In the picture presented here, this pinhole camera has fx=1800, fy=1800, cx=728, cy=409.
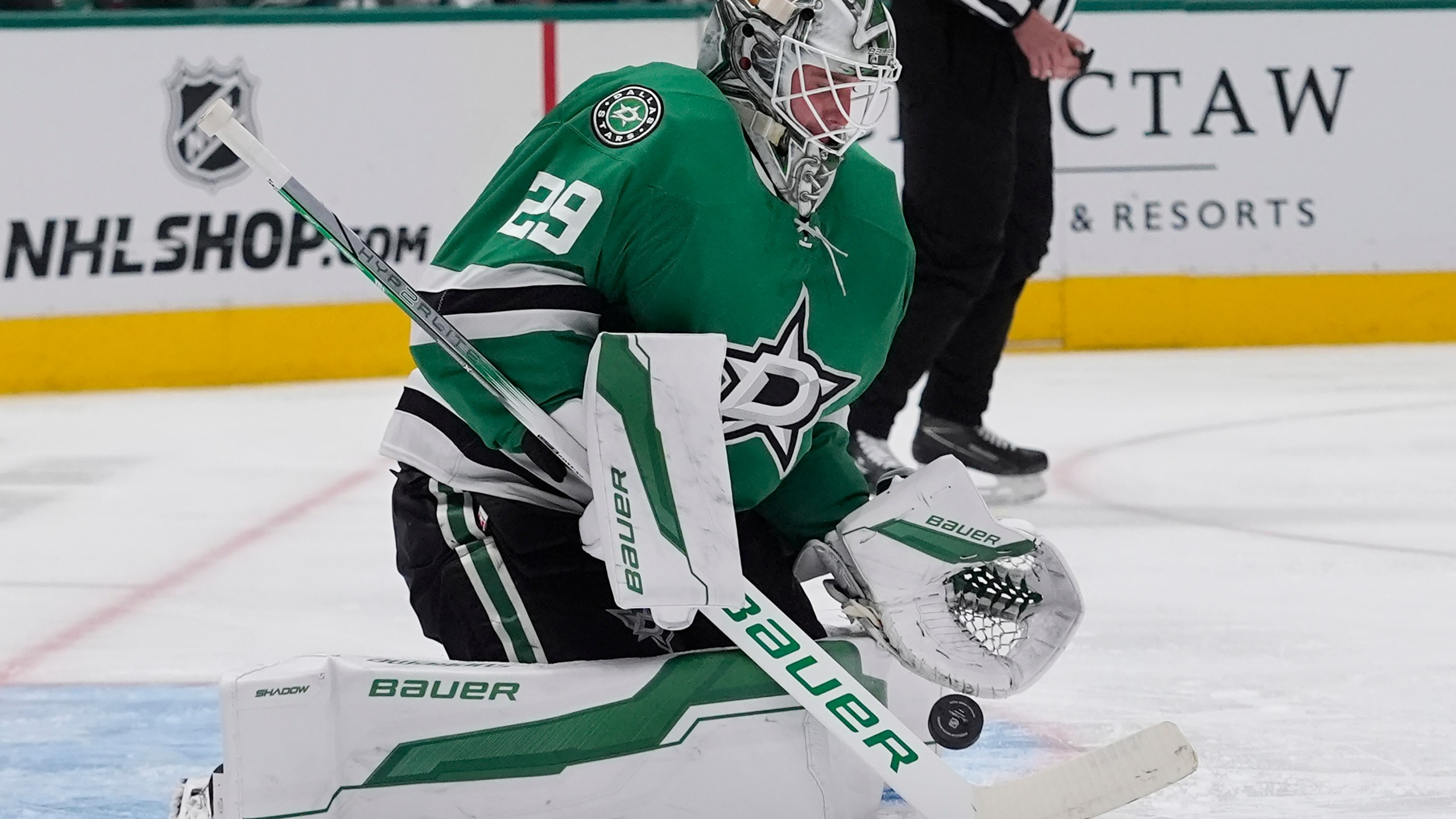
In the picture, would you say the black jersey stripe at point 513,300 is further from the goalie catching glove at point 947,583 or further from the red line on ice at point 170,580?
the red line on ice at point 170,580

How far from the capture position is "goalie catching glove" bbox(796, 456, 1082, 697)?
1.44m

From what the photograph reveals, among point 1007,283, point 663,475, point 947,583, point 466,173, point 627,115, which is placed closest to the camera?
point 663,475

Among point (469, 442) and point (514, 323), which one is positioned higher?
point (514, 323)

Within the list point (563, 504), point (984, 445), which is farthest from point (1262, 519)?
point (563, 504)

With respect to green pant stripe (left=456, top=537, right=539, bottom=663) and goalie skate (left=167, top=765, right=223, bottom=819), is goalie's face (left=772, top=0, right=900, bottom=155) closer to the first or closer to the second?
green pant stripe (left=456, top=537, right=539, bottom=663)

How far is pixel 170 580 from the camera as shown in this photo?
2.36 metres

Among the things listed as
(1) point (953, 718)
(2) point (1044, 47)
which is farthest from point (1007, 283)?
(1) point (953, 718)

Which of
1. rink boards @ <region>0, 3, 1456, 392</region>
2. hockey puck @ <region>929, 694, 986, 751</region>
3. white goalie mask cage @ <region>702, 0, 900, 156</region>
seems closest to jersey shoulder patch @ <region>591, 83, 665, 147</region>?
white goalie mask cage @ <region>702, 0, 900, 156</region>

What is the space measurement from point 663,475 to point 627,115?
0.30 metres

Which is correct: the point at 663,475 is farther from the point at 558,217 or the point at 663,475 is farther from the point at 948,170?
the point at 948,170

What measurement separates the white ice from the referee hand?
674 millimetres

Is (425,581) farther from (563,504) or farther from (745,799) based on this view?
(745,799)

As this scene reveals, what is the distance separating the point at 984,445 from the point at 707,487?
1.67 metres

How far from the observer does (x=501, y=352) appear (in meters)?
1.38
